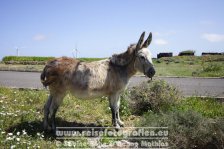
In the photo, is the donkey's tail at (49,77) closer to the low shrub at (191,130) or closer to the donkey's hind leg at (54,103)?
the donkey's hind leg at (54,103)

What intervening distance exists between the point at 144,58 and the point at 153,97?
87.3 inches

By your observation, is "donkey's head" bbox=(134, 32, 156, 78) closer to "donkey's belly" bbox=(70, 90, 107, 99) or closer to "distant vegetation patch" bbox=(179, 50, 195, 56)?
"donkey's belly" bbox=(70, 90, 107, 99)

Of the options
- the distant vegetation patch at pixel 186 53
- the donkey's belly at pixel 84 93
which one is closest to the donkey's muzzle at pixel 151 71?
the donkey's belly at pixel 84 93

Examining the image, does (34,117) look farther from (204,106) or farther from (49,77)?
(204,106)

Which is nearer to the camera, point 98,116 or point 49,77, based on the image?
point 49,77

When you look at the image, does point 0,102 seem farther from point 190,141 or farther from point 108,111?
point 190,141

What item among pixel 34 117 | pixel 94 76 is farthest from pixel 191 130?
pixel 34 117

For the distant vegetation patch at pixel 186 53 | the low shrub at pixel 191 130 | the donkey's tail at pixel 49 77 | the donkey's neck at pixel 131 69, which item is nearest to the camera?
the low shrub at pixel 191 130

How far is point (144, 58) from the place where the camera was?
884 centimetres

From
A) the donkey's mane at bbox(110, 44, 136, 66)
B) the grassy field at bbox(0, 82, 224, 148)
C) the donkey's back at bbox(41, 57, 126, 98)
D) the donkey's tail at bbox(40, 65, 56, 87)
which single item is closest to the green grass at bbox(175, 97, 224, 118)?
the grassy field at bbox(0, 82, 224, 148)

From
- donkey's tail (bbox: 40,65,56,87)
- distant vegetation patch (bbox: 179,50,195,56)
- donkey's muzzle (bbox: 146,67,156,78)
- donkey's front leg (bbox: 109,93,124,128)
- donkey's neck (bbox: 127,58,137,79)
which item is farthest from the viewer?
distant vegetation patch (bbox: 179,50,195,56)

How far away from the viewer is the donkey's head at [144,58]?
877 cm

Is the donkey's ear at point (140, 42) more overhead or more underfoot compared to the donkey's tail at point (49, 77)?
more overhead

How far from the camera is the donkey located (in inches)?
339
